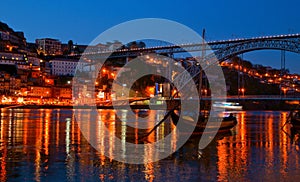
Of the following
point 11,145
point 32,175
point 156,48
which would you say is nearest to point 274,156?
point 32,175

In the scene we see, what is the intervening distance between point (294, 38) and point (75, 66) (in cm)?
6193

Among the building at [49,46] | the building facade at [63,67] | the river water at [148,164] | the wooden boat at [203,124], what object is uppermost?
the building at [49,46]

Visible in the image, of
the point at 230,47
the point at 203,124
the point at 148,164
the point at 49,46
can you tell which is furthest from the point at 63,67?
the point at 148,164

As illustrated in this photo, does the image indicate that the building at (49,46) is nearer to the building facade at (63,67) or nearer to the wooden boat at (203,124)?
the building facade at (63,67)

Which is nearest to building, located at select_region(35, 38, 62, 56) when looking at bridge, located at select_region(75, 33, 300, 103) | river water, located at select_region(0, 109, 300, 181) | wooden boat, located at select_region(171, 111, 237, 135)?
bridge, located at select_region(75, 33, 300, 103)

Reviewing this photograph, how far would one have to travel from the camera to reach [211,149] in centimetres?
1503

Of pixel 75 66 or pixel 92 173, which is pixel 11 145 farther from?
pixel 75 66

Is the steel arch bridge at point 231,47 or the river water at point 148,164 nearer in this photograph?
the river water at point 148,164

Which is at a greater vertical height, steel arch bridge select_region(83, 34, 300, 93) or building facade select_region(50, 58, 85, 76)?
building facade select_region(50, 58, 85, 76)

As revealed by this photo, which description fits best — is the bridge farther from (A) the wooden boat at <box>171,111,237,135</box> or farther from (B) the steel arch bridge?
(A) the wooden boat at <box>171,111,237,135</box>

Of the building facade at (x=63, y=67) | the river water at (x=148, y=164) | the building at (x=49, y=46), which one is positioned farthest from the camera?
the building at (x=49, y=46)

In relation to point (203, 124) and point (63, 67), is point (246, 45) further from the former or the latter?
point (63, 67)

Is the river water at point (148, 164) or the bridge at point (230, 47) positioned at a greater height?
the bridge at point (230, 47)

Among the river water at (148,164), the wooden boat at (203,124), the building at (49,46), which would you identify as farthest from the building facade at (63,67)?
the river water at (148,164)
